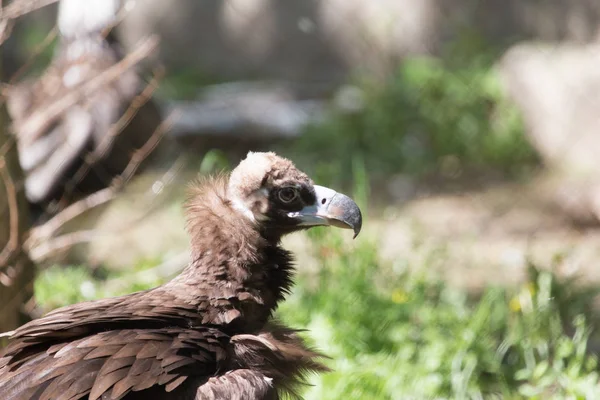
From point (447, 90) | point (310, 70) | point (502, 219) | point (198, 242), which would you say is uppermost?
point (310, 70)

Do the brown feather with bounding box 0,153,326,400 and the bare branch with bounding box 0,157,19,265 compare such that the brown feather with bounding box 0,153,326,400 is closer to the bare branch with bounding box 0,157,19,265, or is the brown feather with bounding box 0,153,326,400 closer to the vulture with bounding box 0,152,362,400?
the vulture with bounding box 0,152,362,400

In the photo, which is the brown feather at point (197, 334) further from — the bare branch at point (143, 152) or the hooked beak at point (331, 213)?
the bare branch at point (143, 152)

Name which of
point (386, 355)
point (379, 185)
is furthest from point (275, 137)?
point (386, 355)

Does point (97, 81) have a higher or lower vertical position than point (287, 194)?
higher

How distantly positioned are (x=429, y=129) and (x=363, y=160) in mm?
701

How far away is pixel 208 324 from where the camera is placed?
3146 millimetres

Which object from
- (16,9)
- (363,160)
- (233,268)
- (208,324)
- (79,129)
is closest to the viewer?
(208,324)

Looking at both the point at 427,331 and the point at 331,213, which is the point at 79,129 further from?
the point at 331,213

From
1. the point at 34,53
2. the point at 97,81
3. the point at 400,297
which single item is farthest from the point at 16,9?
the point at 400,297

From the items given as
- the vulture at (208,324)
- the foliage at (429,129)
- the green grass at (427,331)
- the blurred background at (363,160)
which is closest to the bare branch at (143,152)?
the blurred background at (363,160)

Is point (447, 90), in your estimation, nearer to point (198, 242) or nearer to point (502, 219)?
point (502, 219)

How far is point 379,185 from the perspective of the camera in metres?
8.49

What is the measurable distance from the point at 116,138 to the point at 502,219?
3235 millimetres

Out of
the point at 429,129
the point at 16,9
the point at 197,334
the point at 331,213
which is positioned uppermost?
the point at 429,129
